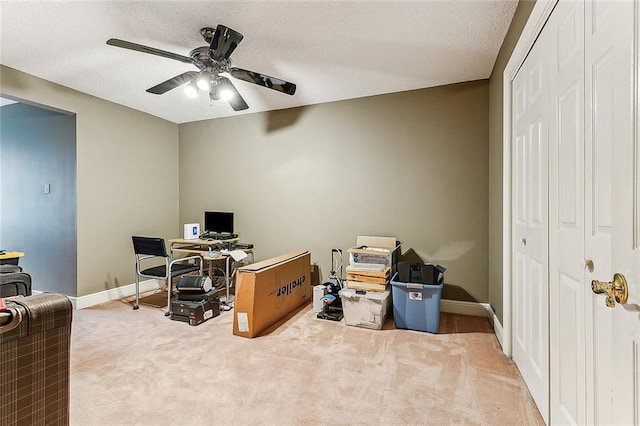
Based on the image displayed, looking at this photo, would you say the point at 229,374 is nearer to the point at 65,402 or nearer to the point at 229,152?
the point at 65,402

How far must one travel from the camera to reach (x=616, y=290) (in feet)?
3.03

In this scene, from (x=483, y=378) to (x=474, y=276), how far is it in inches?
56.0

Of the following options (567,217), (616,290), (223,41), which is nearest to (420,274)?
(567,217)

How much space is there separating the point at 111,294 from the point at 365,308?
3221 millimetres

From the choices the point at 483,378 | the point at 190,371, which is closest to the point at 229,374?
the point at 190,371

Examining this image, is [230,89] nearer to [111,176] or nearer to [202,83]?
[202,83]

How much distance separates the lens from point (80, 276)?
141 inches

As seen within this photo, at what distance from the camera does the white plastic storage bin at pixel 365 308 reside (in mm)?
2947

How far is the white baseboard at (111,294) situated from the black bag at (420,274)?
3.48m

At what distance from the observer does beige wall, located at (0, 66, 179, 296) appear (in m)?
3.47

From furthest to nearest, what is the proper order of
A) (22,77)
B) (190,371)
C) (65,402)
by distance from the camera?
(22,77) < (190,371) < (65,402)

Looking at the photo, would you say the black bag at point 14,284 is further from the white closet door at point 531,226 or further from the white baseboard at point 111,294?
the white closet door at point 531,226

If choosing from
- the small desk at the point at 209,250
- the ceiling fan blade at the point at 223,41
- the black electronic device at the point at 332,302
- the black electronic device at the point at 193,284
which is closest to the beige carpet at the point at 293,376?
the black electronic device at the point at 332,302

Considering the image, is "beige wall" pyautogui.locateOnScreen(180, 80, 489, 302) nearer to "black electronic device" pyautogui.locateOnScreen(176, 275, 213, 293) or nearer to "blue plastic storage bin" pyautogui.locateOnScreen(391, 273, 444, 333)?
"blue plastic storage bin" pyautogui.locateOnScreen(391, 273, 444, 333)
